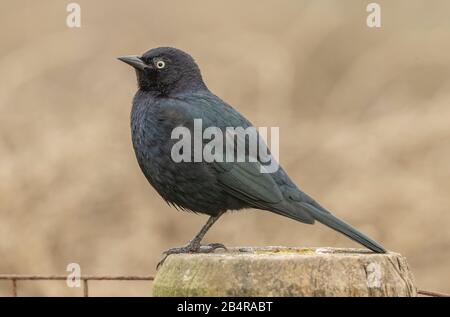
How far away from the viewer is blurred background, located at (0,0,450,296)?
8047mm

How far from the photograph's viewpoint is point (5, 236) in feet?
26.0

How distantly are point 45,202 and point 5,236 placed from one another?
40cm

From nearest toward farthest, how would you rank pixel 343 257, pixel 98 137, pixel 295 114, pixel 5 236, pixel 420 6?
pixel 343 257
pixel 5 236
pixel 98 137
pixel 295 114
pixel 420 6

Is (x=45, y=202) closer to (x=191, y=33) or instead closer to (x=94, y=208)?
(x=94, y=208)

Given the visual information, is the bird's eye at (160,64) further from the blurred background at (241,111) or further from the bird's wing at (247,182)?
the blurred background at (241,111)

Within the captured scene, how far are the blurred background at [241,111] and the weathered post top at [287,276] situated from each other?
11.8ft

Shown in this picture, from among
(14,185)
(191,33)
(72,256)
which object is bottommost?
(72,256)

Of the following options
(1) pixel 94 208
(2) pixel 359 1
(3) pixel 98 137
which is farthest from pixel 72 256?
(2) pixel 359 1

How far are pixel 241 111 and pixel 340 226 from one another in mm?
3864

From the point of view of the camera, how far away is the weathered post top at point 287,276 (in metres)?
4.04

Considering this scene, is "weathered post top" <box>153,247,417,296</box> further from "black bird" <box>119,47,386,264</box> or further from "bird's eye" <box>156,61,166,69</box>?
"bird's eye" <box>156,61,166,69</box>

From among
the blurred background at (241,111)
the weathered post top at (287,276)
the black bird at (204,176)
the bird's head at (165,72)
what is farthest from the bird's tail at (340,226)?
the blurred background at (241,111)

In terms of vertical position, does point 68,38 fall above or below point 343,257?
above

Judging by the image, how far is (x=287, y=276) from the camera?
404cm
